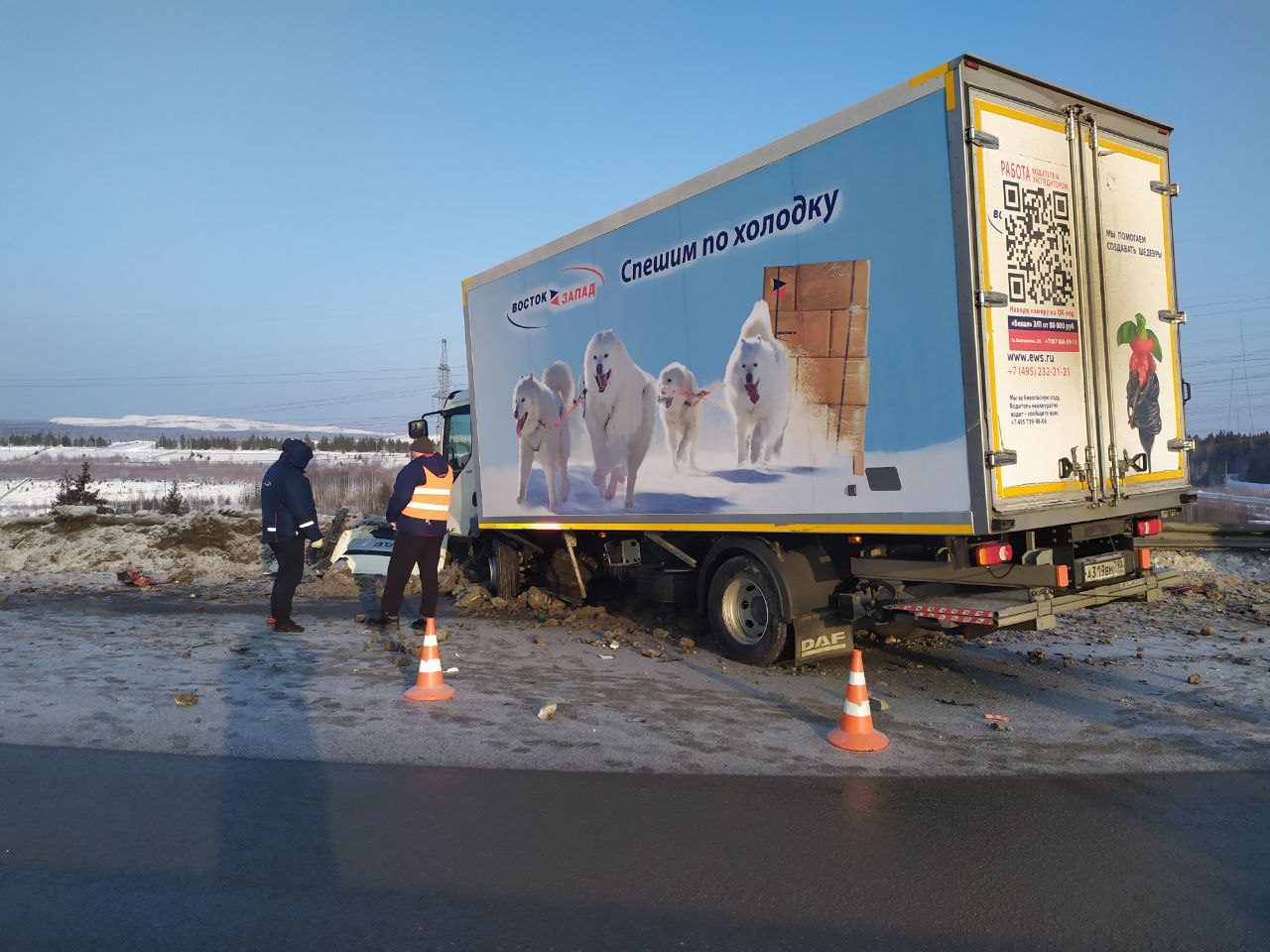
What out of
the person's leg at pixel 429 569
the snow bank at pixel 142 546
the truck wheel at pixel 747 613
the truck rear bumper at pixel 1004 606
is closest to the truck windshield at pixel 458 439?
the person's leg at pixel 429 569

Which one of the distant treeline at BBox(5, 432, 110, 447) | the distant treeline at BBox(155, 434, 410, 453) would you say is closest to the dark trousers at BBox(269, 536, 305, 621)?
the distant treeline at BBox(155, 434, 410, 453)

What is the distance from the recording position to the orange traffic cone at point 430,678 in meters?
6.27

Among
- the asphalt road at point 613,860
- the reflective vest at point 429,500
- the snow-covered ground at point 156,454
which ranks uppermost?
the snow-covered ground at point 156,454

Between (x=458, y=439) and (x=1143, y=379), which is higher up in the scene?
(x=458, y=439)

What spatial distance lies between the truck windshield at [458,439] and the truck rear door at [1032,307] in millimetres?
7289

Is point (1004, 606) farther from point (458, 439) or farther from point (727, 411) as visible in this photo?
point (458, 439)

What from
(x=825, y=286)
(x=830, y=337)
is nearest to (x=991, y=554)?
→ (x=830, y=337)

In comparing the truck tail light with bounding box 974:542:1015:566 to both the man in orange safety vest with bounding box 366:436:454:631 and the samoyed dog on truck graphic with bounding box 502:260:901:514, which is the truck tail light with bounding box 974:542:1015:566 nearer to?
the samoyed dog on truck graphic with bounding box 502:260:901:514

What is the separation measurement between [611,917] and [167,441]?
234ft

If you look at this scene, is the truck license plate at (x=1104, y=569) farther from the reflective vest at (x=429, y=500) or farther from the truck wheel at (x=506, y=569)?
the truck wheel at (x=506, y=569)

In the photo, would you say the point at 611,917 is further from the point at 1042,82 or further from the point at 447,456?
the point at 447,456

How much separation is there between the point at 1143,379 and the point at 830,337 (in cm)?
238

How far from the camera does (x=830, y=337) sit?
20.9 ft

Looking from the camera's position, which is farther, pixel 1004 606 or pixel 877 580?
pixel 877 580
